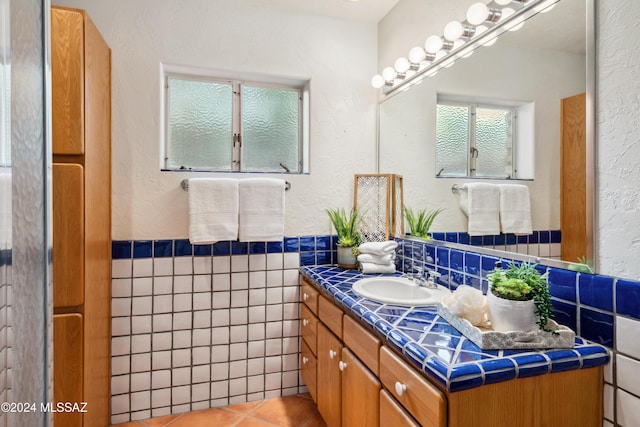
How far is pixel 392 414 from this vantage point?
3.34 ft

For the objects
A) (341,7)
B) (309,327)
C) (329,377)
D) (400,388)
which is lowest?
(329,377)

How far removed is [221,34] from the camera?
6.41 feet

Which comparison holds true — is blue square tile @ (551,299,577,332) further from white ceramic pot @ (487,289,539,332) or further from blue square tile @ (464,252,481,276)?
blue square tile @ (464,252,481,276)

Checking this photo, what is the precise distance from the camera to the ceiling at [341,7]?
1990mm

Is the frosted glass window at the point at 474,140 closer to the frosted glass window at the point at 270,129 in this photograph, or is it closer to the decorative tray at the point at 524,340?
the decorative tray at the point at 524,340

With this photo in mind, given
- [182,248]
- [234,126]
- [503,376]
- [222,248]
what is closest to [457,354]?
[503,376]

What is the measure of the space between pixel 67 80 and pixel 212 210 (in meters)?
0.82

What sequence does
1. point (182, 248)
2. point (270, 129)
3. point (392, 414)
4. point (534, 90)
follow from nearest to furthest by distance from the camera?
point (392, 414)
point (534, 90)
point (182, 248)
point (270, 129)

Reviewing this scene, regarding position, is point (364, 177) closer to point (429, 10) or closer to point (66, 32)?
point (429, 10)

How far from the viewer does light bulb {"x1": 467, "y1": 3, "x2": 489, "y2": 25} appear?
138 centimetres

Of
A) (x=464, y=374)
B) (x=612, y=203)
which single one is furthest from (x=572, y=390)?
(x=612, y=203)

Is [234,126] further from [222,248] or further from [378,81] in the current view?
[378,81]

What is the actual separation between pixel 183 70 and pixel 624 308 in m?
2.19

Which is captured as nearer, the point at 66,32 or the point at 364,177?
the point at 66,32
